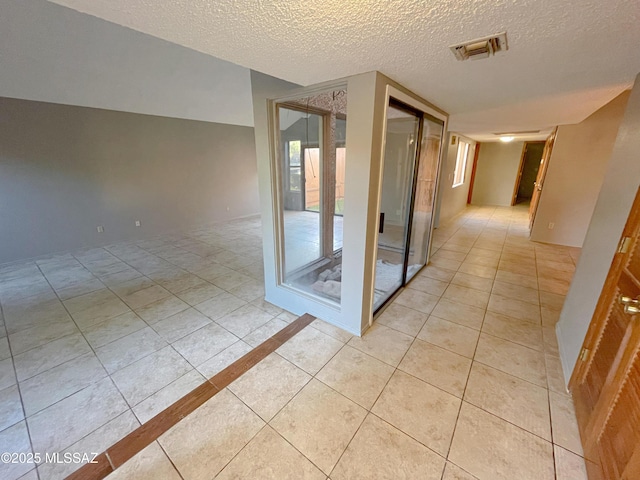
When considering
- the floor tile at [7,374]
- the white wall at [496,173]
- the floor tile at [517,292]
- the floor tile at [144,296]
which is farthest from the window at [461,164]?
the floor tile at [7,374]

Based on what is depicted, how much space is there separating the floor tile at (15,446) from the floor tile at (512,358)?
2.80 meters

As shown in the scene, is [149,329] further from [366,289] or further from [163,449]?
[366,289]

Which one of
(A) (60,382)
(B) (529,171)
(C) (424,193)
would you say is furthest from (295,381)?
(B) (529,171)

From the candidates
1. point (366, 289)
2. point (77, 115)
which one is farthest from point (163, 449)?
point (77, 115)

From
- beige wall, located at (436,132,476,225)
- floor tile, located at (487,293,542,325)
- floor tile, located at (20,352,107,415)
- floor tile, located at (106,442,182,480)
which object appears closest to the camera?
floor tile, located at (106,442,182,480)

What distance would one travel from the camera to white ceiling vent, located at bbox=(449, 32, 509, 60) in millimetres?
1193

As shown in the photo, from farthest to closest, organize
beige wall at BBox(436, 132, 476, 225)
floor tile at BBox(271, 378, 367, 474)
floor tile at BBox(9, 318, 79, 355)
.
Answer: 1. beige wall at BBox(436, 132, 476, 225)
2. floor tile at BBox(9, 318, 79, 355)
3. floor tile at BBox(271, 378, 367, 474)

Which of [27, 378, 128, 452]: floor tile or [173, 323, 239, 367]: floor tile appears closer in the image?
[27, 378, 128, 452]: floor tile

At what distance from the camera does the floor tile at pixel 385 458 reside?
121cm

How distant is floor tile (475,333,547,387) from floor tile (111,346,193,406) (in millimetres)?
2290

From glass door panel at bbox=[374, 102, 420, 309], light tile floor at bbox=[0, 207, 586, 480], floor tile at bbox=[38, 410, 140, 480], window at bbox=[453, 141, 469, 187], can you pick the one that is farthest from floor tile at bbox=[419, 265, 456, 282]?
window at bbox=[453, 141, 469, 187]

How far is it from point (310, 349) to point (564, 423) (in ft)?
5.24

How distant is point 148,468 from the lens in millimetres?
1218

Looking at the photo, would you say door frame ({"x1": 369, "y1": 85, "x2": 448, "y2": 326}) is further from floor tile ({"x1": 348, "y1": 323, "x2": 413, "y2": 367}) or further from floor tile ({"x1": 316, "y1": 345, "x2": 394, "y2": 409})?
floor tile ({"x1": 316, "y1": 345, "x2": 394, "y2": 409})
